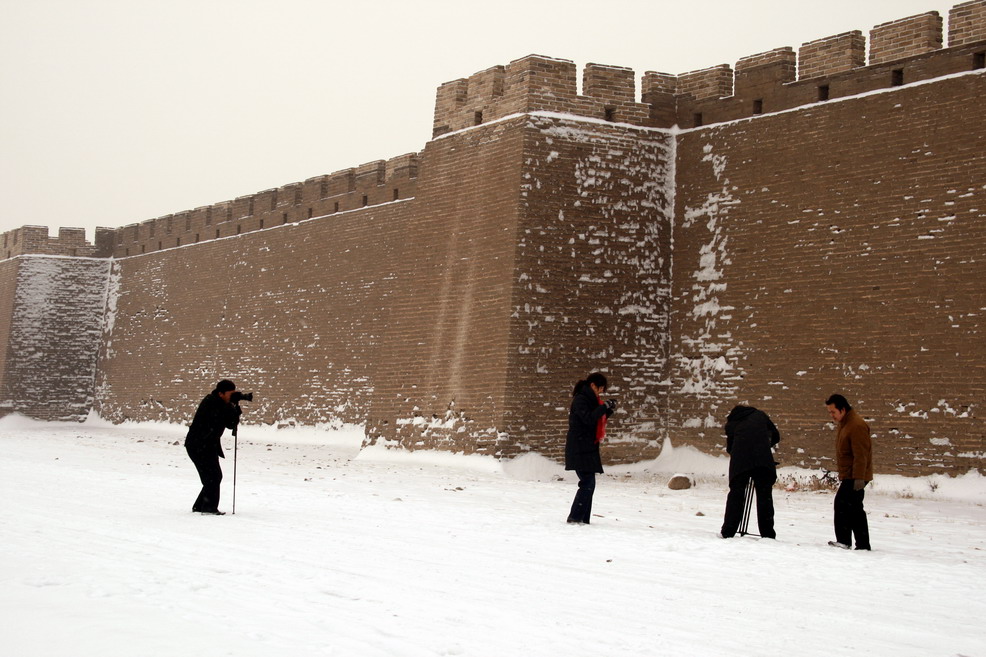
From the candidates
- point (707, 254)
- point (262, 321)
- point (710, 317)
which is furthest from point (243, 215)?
point (710, 317)

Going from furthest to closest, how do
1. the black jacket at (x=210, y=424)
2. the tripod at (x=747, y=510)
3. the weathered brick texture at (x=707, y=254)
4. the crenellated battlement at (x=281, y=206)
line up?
the crenellated battlement at (x=281, y=206) < the weathered brick texture at (x=707, y=254) < the black jacket at (x=210, y=424) < the tripod at (x=747, y=510)

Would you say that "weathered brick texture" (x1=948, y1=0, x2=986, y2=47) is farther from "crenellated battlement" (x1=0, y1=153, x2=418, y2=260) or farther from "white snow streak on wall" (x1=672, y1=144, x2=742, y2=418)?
→ "crenellated battlement" (x1=0, y1=153, x2=418, y2=260)

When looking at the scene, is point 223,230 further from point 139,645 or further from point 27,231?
point 139,645

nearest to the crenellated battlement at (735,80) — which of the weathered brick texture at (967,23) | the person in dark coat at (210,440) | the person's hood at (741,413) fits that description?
the weathered brick texture at (967,23)

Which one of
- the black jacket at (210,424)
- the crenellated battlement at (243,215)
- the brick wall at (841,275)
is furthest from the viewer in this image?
the crenellated battlement at (243,215)

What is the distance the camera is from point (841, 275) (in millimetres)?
13570

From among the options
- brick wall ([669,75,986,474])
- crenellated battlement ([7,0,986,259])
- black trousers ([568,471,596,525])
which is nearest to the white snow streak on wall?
brick wall ([669,75,986,474])

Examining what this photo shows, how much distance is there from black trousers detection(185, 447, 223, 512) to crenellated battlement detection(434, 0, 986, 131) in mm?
8373

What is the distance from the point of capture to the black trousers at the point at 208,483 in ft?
30.2

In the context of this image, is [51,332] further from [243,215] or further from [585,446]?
[585,446]

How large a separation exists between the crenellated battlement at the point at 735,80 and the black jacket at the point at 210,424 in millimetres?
7880

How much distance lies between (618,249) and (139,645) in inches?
473

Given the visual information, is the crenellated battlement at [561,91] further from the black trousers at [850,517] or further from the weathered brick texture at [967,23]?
the black trousers at [850,517]

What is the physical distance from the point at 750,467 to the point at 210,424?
4785mm
